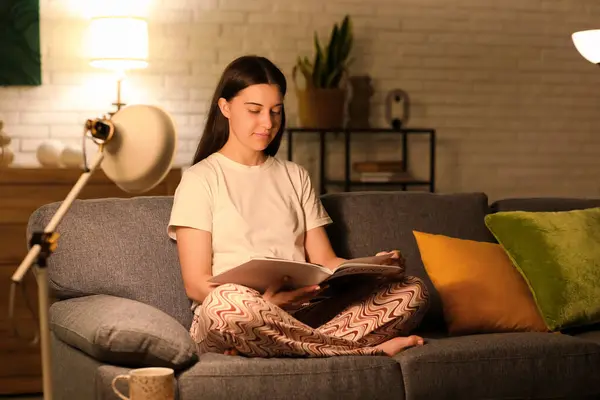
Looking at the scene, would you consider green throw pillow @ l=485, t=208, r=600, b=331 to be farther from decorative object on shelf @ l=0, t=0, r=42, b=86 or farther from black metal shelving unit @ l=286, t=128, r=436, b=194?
decorative object on shelf @ l=0, t=0, r=42, b=86

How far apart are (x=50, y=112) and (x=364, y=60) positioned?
5.77 ft

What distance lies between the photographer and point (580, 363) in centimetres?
277

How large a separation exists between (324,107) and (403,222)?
188 cm

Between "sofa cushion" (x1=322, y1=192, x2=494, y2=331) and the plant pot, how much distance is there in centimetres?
174

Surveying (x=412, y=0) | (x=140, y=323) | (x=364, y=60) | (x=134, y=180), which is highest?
(x=412, y=0)

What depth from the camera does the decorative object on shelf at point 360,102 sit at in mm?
5207

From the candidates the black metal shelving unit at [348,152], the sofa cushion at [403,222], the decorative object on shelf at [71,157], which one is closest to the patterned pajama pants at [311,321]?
the sofa cushion at [403,222]

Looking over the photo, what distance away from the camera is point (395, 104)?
5312 millimetres

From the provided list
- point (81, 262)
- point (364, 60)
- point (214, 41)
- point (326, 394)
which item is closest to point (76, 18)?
point (214, 41)

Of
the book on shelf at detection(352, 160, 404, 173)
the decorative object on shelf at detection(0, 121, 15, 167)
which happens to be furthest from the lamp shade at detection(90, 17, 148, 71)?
the book on shelf at detection(352, 160, 404, 173)

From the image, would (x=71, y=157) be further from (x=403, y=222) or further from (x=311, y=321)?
(x=311, y=321)

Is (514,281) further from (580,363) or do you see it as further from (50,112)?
(50,112)

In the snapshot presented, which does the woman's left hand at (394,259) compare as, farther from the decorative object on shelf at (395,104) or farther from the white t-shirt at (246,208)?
the decorative object on shelf at (395,104)

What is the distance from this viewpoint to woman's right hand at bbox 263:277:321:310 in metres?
2.61
